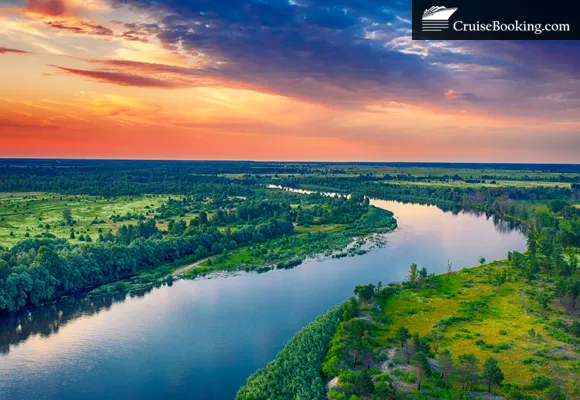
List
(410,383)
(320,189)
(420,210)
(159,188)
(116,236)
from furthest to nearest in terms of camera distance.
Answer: (320,189)
(159,188)
(420,210)
(116,236)
(410,383)

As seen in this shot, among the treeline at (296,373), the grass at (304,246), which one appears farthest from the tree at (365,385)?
the grass at (304,246)

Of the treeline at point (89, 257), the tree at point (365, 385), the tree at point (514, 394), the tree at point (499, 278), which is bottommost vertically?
the tree at point (514, 394)

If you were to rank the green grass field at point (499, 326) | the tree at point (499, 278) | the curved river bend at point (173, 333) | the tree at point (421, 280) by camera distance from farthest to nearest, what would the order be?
the tree at point (499, 278)
the tree at point (421, 280)
the green grass field at point (499, 326)
the curved river bend at point (173, 333)

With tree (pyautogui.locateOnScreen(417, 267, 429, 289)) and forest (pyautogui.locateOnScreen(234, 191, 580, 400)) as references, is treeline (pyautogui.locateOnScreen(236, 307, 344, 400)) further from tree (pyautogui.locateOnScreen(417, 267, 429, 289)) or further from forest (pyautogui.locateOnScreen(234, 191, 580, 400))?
tree (pyautogui.locateOnScreen(417, 267, 429, 289))

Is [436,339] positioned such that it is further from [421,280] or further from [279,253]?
[279,253]

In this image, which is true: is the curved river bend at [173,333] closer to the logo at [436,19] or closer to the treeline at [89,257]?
the treeline at [89,257]

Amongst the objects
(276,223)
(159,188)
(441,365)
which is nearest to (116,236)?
(276,223)

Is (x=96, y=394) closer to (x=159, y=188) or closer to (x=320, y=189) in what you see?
(x=159, y=188)
